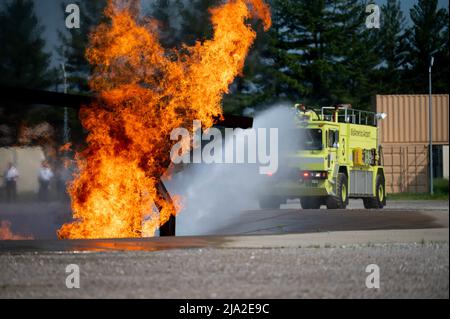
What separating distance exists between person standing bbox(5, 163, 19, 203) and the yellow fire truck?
7.12 m

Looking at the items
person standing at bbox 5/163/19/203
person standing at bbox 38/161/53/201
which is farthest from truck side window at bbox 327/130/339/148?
person standing at bbox 5/163/19/203

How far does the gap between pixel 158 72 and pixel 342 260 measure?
7.44 meters

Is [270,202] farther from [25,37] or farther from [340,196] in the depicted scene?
[25,37]

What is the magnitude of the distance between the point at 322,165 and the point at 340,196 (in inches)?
49.2

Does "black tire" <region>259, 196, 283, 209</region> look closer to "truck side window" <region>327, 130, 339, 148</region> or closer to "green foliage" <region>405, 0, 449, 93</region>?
"truck side window" <region>327, 130, 339, 148</region>

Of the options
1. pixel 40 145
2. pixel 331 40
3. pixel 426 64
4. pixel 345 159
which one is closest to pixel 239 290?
pixel 40 145

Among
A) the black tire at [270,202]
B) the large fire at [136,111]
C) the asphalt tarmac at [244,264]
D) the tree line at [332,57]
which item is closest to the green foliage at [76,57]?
the tree line at [332,57]

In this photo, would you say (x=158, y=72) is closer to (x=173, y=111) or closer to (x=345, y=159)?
(x=173, y=111)

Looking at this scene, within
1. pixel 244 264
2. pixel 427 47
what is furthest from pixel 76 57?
pixel 427 47

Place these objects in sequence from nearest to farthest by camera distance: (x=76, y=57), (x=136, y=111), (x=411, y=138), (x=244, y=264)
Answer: (x=244, y=264) < (x=136, y=111) < (x=76, y=57) < (x=411, y=138)

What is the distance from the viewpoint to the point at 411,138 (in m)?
55.6

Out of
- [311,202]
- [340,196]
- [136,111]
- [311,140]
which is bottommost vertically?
[311,202]

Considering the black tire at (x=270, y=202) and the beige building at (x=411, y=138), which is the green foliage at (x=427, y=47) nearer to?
the beige building at (x=411, y=138)

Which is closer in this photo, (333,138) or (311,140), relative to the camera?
(311,140)
